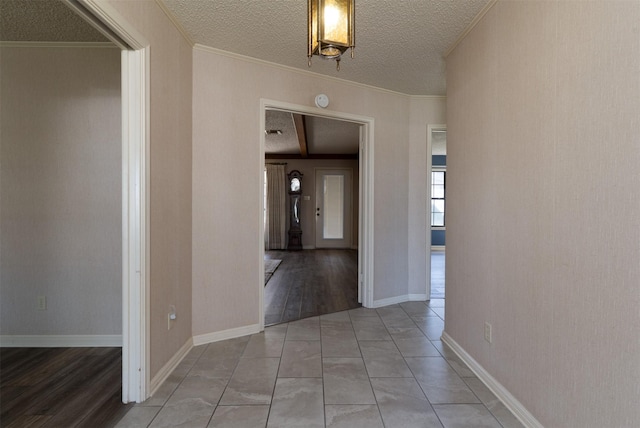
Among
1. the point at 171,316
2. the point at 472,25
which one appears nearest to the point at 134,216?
the point at 171,316

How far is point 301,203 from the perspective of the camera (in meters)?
8.76

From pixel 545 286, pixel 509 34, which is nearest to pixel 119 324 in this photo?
pixel 545 286

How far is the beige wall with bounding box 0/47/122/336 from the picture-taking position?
2633mm

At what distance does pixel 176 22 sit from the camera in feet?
7.70

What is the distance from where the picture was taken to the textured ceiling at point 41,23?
2.14m

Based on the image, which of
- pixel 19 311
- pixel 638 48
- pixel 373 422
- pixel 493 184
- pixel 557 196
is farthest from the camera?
pixel 19 311

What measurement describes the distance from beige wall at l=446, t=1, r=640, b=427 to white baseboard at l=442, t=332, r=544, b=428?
0.14 feet

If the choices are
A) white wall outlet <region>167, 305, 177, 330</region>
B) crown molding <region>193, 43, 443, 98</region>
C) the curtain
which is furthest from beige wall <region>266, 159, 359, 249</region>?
white wall outlet <region>167, 305, 177, 330</region>

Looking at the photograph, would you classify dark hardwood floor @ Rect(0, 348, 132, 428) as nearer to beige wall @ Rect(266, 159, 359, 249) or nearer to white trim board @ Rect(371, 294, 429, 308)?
white trim board @ Rect(371, 294, 429, 308)

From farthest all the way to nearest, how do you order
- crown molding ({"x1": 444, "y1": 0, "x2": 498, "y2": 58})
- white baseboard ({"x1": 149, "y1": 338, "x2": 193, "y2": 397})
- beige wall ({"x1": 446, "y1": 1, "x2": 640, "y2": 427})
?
crown molding ({"x1": 444, "y1": 0, "x2": 498, "y2": 58}), white baseboard ({"x1": 149, "y1": 338, "x2": 193, "y2": 397}), beige wall ({"x1": 446, "y1": 1, "x2": 640, "y2": 427})

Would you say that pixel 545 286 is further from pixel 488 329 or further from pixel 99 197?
pixel 99 197

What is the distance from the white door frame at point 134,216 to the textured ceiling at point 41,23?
0.83 metres

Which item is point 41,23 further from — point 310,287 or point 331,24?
point 310,287

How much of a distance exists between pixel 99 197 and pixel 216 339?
1488 millimetres
